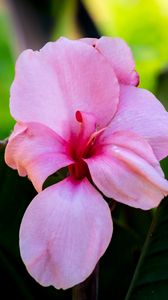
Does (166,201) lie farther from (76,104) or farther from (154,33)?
(154,33)

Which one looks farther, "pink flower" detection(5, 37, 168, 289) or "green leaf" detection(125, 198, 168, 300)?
"green leaf" detection(125, 198, 168, 300)

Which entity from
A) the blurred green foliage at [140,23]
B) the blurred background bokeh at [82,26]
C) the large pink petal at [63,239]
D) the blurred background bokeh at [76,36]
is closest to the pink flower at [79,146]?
the large pink petal at [63,239]

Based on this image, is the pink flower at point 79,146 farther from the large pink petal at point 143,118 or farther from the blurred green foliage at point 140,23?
the blurred green foliage at point 140,23

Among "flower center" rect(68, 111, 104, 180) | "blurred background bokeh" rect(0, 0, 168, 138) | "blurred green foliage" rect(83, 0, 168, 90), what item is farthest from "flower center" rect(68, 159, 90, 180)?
"blurred green foliage" rect(83, 0, 168, 90)

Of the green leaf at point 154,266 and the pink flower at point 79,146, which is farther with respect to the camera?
the green leaf at point 154,266

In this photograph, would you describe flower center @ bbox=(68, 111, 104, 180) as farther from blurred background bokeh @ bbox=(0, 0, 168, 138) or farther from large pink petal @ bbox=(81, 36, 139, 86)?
blurred background bokeh @ bbox=(0, 0, 168, 138)
